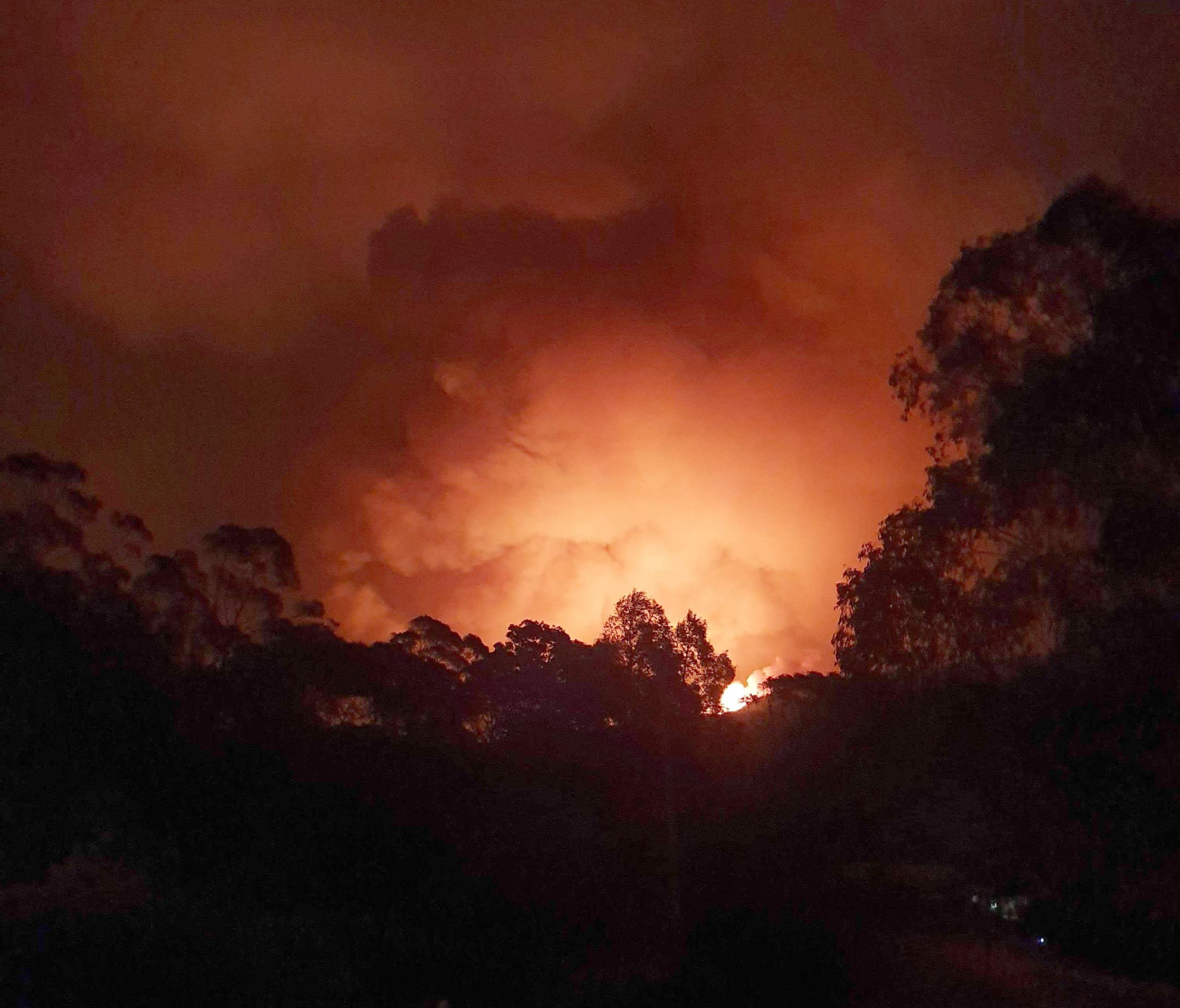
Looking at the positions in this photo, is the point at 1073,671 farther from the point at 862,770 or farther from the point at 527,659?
the point at 527,659

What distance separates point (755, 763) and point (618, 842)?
5.54m

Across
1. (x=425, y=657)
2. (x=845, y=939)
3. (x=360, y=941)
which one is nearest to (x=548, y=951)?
(x=360, y=941)

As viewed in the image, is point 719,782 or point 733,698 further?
point 733,698

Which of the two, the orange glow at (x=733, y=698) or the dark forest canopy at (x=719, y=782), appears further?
the orange glow at (x=733, y=698)

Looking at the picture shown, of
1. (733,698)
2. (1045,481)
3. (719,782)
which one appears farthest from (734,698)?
(1045,481)

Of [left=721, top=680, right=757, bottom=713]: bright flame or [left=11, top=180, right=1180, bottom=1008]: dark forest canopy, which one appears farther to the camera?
[left=721, top=680, right=757, bottom=713]: bright flame

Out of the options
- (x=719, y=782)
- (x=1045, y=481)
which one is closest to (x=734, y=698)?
(x=719, y=782)

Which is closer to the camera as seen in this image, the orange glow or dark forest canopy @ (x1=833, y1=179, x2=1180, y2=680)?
dark forest canopy @ (x1=833, y1=179, x2=1180, y2=680)

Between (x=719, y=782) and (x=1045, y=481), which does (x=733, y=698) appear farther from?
(x=1045, y=481)

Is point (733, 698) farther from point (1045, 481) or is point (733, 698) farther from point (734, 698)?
point (1045, 481)

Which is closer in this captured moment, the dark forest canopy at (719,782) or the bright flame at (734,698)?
the dark forest canopy at (719,782)

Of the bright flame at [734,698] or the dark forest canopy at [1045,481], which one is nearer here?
the dark forest canopy at [1045,481]

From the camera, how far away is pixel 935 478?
22891mm

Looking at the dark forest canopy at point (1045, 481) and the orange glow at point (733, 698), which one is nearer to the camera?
the dark forest canopy at point (1045, 481)
